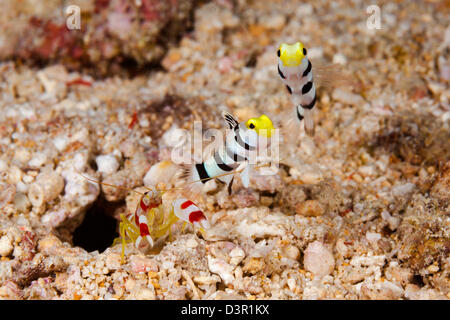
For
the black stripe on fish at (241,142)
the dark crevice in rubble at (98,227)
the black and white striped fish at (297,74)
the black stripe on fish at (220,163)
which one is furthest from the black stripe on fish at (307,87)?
the dark crevice in rubble at (98,227)

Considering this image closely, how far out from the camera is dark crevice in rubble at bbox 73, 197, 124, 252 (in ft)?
11.6

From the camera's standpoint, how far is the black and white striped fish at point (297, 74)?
8.64 feet

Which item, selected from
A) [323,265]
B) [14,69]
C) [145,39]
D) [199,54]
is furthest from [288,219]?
[14,69]

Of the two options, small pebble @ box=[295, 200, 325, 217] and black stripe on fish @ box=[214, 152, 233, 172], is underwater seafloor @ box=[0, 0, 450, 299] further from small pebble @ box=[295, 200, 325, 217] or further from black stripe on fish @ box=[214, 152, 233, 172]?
black stripe on fish @ box=[214, 152, 233, 172]

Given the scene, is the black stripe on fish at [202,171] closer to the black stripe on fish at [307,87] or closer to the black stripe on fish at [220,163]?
the black stripe on fish at [220,163]

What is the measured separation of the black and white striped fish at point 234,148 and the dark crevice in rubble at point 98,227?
118 cm

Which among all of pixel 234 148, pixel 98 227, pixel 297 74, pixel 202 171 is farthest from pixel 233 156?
pixel 98 227

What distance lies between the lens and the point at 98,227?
144 inches

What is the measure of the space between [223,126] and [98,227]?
61.6 inches

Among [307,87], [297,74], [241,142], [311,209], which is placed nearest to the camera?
[241,142]

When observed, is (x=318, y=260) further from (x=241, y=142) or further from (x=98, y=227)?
(x=98, y=227)
